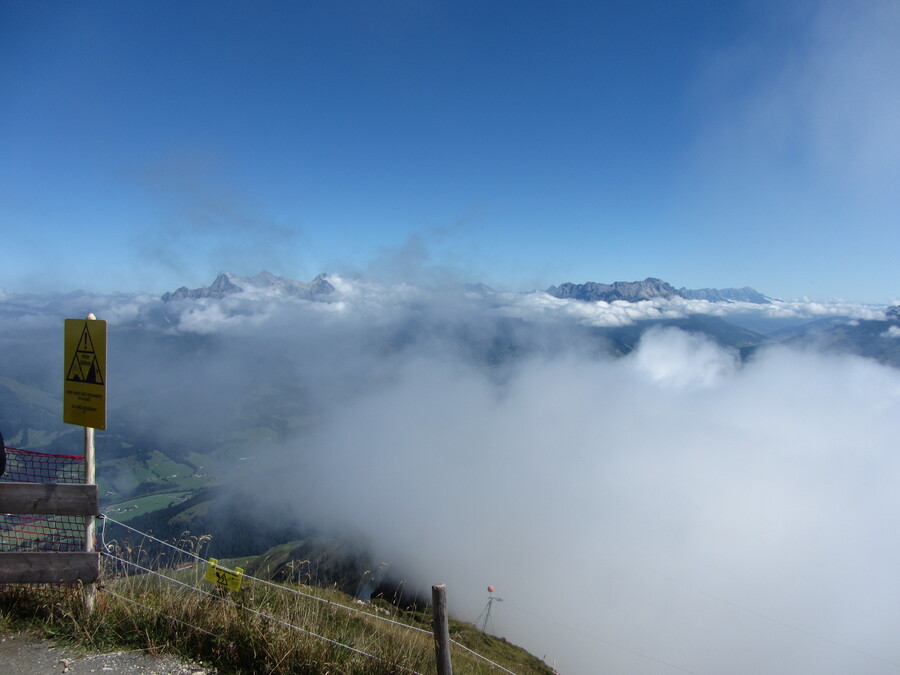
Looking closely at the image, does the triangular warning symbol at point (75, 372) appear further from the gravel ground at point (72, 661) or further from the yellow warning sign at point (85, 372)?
the gravel ground at point (72, 661)

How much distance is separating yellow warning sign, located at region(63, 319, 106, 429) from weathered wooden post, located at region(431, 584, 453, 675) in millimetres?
4572

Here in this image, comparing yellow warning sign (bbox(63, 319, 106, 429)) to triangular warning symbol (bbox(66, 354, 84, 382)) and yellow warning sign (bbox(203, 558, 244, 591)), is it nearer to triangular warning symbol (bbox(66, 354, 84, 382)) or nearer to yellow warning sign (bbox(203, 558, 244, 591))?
triangular warning symbol (bbox(66, 354, 84, 382))

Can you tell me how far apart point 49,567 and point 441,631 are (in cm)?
491

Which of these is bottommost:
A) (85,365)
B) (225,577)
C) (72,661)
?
(72,661)

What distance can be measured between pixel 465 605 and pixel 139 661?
17619 centimetres

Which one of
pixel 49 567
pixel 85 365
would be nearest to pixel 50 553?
pixel 49 567

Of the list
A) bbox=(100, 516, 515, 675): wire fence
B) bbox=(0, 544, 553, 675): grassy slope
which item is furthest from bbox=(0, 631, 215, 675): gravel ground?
bbox=(100, 516, 515, 675): wire fence

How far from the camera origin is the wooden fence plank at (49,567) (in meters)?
5.82

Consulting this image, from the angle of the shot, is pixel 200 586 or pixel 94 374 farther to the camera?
pixel 200 586

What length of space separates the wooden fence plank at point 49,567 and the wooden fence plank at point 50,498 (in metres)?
0.55

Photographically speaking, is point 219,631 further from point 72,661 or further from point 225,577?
point 72,661

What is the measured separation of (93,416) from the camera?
6148 mm

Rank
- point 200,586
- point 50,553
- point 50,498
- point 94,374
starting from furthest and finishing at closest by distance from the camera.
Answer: point 200,586
point 94,374
point 50,553
point 50,498

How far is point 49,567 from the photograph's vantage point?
5.87m
